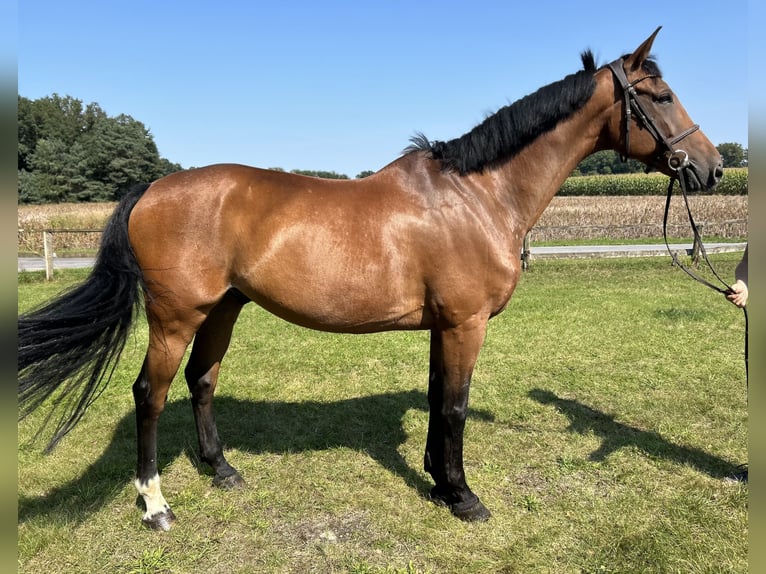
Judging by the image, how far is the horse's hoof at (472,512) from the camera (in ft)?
9.64

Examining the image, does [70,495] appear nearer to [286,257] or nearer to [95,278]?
[95,278]

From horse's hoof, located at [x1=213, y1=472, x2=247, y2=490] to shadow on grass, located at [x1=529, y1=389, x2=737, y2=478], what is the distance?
2774mm

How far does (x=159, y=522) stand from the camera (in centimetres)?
289

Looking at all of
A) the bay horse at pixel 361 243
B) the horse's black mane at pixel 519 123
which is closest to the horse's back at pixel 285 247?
the bay horse at pixel 361 243

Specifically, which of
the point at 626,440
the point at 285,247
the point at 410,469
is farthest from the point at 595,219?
the point at 285,247

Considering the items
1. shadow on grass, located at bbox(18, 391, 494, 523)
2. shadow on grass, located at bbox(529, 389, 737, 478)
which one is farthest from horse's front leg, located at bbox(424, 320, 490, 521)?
shadow on grass, located at bbox(529, 389, 737, 478)

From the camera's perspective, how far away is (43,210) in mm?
27703

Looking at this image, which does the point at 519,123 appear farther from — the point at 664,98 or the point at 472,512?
the point at 472,512

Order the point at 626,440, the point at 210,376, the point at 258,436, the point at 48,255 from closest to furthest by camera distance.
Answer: the point at 210,376
the point at 626,440
the point at 258,436
the point at 48,255

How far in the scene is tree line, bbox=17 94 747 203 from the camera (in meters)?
43.6

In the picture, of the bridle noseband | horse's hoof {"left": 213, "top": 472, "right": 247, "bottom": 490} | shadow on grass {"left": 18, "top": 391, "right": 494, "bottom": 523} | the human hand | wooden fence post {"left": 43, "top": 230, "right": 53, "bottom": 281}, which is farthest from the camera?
wooden fence post {"left": 43, "top": 230, "right": 53, "bottom": 281}

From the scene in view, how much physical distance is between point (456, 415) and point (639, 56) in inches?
98.3

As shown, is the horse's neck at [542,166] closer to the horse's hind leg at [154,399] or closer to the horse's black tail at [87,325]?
the horse's hind leg at [154,399]

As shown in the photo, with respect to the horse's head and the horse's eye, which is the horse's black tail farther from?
the horse's eye
